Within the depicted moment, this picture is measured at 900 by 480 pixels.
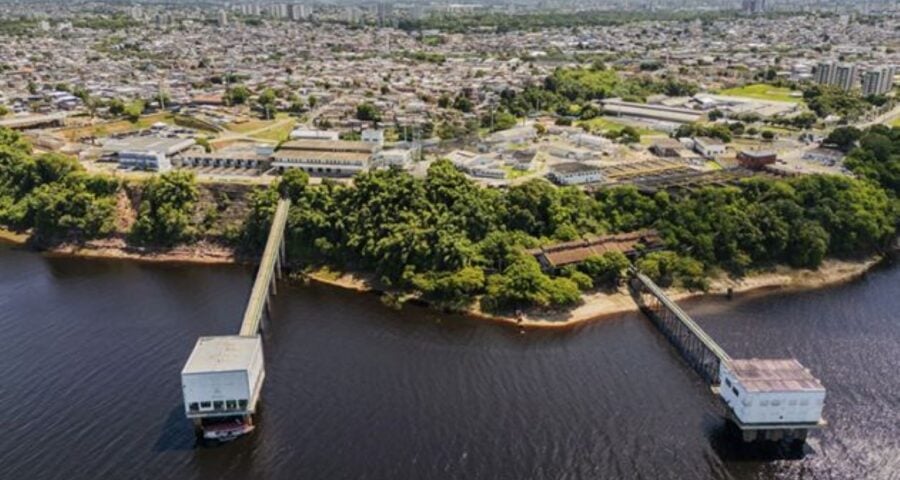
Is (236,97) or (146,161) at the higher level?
(236,97)

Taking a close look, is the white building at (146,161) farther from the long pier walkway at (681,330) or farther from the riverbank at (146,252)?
the long pier walkway at (681,330)

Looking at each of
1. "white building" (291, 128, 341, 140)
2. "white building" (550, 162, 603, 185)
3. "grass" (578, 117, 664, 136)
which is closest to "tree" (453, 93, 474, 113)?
"grass" (578, 117, 664, 136)

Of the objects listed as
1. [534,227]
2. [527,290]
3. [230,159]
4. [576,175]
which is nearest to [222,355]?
[527,290]

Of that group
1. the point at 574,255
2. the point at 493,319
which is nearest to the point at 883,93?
the point at 574,255

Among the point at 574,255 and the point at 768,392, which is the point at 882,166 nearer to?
the point at 574,255

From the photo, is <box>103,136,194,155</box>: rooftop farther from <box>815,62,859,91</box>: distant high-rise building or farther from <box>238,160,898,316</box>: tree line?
<box>815,62,859,91</box>: distant high-rise building

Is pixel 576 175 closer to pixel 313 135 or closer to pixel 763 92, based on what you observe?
pixel 313 135
